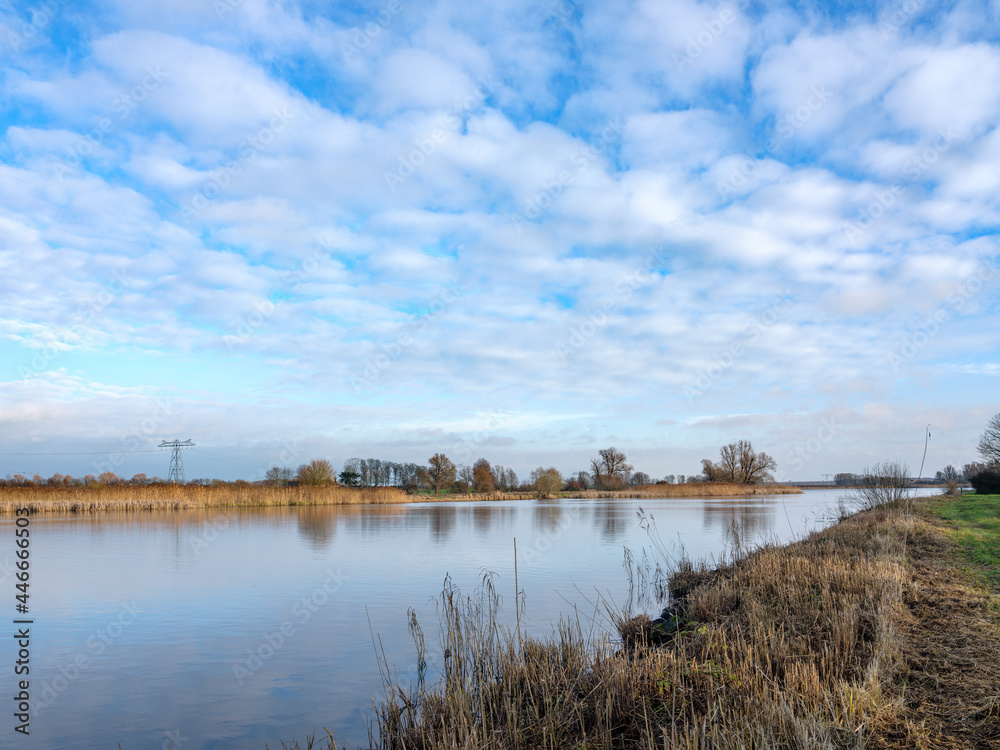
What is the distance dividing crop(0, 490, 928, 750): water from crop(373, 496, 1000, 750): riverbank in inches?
62.0

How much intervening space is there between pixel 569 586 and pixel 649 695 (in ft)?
26.5

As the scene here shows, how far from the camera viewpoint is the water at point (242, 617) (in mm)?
6359

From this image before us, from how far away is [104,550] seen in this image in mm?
18344

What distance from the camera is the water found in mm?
6359

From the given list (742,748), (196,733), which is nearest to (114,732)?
(196,733)

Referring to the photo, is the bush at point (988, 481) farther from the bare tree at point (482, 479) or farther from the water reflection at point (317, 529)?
the bare tree at point (482, 479)

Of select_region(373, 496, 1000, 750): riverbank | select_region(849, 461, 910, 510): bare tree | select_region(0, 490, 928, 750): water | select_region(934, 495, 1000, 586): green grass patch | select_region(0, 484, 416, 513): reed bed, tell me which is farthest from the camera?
select_region(0, 484, 416, 513): reed bed

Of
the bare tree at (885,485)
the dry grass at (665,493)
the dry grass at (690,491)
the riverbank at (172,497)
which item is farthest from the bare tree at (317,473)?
the bare tree at (885,485)

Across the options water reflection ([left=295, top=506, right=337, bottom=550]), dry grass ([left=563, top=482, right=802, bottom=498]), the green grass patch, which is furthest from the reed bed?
the green grass patch

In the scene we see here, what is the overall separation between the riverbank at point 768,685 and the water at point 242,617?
62.0 inches

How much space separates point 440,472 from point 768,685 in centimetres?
7547

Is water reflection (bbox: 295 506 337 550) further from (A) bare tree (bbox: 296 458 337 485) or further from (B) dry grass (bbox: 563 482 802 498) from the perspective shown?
(B) dry grass (bbox: 563 482 802 498)

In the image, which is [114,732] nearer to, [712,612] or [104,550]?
[712,612]

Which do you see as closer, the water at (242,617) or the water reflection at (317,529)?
the water at (242,617)
